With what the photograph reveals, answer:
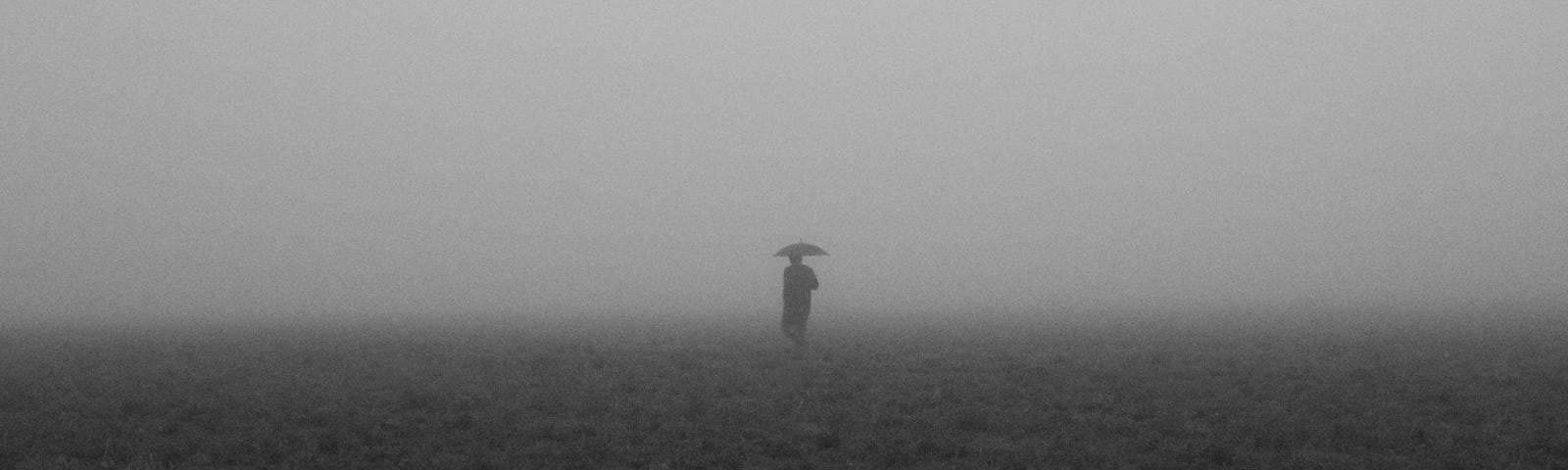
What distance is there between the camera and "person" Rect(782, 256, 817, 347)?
2600 centimetres

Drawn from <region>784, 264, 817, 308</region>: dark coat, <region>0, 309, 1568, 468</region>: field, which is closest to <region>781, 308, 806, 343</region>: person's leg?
<region>784, 264, 817, 308</region>: dark coat

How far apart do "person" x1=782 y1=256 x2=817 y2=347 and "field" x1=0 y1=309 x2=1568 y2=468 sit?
928 millimetres

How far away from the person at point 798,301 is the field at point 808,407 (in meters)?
0.93

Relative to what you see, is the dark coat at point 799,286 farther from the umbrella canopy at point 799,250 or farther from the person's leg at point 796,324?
the umbrella canopy at point 799,250

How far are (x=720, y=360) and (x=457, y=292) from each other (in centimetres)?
12508

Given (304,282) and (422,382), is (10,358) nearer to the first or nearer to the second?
(422,382)

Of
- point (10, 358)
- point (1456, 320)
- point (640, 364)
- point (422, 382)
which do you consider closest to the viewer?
point (422, 382)

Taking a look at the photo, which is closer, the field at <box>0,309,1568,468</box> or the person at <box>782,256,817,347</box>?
the field at <box>0,309,1568,468</box>

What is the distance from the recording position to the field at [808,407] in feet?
38.7

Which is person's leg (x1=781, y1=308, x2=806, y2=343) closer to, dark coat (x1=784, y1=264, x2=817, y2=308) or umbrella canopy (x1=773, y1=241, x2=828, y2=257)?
dark coat (x1=784, y1=264, x2=817, y2=308)

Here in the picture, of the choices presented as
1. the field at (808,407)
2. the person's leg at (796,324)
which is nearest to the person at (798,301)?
the person's leg at (796,324)

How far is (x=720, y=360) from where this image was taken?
22750 mm

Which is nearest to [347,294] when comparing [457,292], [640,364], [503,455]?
[457,292]

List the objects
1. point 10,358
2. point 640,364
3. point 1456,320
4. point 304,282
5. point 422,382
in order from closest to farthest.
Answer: point 422,382 < point 640,364 < point 10,358 < point 1456,320 < point 304,282
